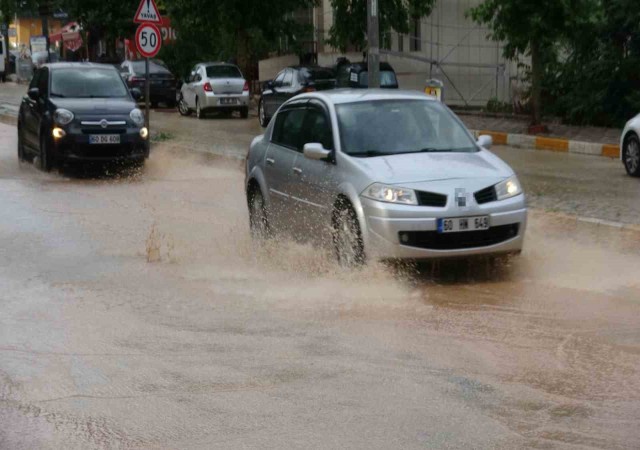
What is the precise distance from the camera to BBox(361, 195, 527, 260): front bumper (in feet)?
29.7

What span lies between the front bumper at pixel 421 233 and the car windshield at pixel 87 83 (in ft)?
35.7

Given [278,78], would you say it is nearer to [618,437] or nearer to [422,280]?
[422,280]

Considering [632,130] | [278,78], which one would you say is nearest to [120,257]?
[632,130]

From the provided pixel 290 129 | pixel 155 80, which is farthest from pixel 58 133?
pixel 155 80

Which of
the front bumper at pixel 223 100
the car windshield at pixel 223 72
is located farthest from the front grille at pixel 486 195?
the car windshield at pixel 223 72

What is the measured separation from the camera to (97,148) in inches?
709

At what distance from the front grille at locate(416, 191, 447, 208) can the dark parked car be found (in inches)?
1198

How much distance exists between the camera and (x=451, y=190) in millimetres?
9156

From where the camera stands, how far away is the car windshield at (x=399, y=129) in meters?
10.1

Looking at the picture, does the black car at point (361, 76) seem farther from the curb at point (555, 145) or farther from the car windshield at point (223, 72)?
the car windshield at point (223, 72)

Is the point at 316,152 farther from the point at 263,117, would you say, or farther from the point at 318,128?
the point at 263,117

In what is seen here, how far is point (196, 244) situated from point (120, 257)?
3.11 ft

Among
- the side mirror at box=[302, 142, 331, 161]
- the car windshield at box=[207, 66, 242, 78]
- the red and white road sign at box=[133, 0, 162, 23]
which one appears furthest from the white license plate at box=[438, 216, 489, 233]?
the car windshield at box=[207, 66, 242, 78]

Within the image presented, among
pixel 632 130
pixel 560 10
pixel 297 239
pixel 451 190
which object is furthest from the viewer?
pixel 560 10
